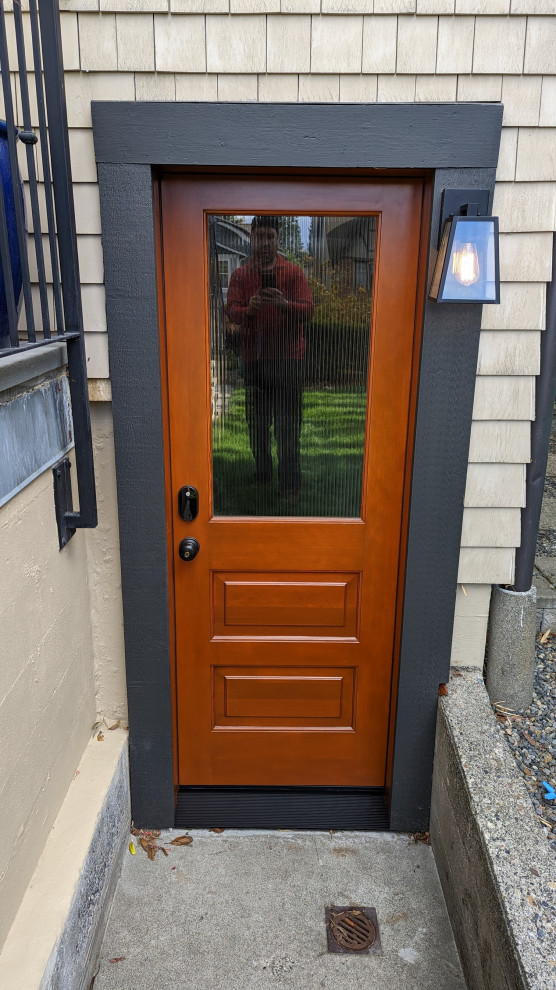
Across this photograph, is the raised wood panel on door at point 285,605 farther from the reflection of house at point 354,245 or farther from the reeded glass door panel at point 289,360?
the reflection of house at point 354,245

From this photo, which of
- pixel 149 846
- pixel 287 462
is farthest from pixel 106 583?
pixel 149 846

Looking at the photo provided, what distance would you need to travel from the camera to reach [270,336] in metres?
2.42

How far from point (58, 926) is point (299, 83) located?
2.53 metres

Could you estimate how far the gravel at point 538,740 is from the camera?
2.35m

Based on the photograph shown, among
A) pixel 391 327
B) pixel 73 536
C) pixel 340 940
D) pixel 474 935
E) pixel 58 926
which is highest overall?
pixel 391 327

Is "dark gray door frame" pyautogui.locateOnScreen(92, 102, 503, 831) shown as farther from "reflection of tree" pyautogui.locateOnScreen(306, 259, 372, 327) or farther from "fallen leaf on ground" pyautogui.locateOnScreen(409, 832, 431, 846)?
"reflection of tree" pyautogui.locateOnScreen(306, 259, 372, 327)

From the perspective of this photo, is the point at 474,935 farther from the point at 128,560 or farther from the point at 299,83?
the point at 299,83

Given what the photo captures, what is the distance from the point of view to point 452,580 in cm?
254

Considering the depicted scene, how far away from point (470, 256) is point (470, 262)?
0.02 m

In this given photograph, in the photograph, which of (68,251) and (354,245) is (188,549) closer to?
(68,251)

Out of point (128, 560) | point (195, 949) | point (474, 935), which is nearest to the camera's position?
point (474, 935)

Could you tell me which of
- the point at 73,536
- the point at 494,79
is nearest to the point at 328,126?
the point at 494,79

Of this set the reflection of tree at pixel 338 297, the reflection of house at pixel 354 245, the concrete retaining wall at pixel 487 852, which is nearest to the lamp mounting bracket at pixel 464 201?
the reflection of house at pixel 354 245

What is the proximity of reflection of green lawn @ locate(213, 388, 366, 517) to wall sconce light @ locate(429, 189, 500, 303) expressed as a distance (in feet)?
1.70
